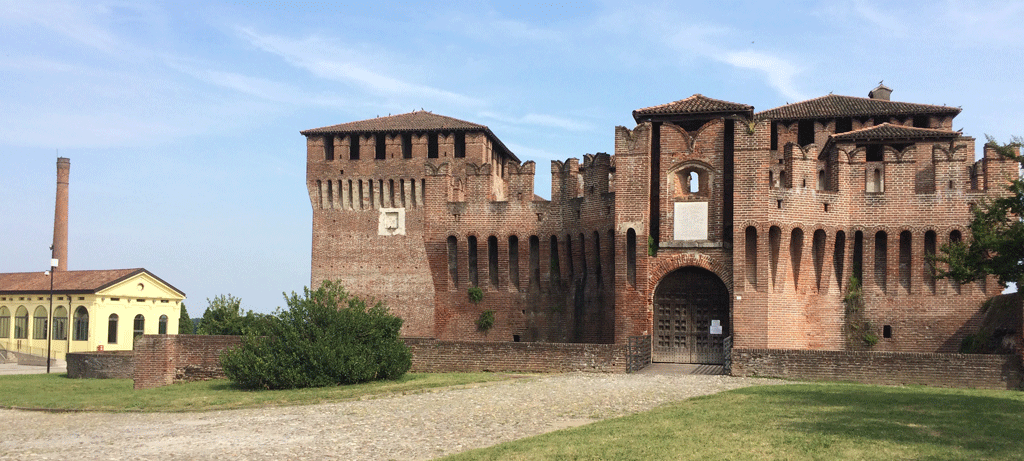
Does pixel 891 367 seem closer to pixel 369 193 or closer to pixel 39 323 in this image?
pixel 369 193

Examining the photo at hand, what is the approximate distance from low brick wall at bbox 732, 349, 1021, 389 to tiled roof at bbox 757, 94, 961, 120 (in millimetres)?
14619

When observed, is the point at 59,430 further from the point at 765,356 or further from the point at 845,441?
the point at 765,356

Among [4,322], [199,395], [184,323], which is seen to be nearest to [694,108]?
[199,395]

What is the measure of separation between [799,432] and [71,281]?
50.0 m

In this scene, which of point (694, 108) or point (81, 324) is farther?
point (81, 324)

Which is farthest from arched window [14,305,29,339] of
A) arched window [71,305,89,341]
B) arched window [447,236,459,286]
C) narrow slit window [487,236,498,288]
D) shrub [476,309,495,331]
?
narrow slit window [487,236,498,288]

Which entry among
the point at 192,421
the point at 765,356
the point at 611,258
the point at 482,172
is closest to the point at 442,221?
the point at 482,172

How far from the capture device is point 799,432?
1401 centimetres

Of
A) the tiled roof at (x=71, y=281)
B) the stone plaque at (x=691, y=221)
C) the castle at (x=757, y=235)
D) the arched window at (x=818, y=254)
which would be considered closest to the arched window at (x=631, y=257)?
the castle at (x=757, y=235)

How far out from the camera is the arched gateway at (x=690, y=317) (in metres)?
29.9

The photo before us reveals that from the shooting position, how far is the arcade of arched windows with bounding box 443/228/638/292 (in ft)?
111

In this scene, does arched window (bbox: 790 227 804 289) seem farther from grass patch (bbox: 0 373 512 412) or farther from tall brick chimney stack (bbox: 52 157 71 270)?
tall brick chimney stack (bbox: 52 157 71 270)

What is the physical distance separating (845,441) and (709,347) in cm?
1672

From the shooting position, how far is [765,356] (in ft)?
78.0
